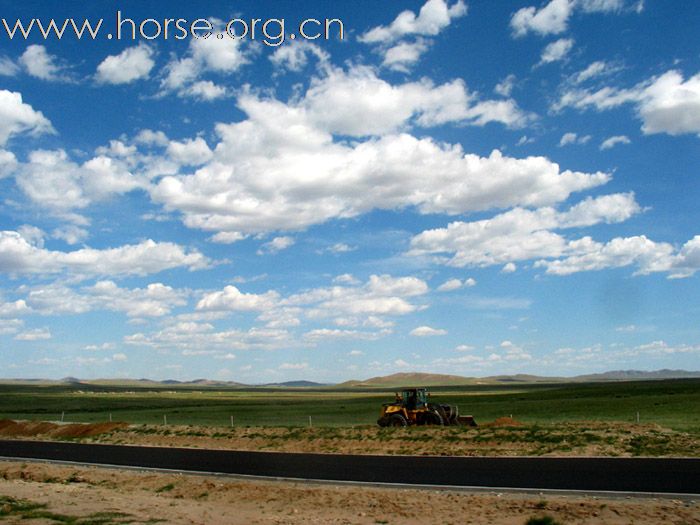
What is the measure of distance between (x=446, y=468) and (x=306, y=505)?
7.96m

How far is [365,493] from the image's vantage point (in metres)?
21.5

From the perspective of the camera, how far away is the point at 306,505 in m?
20.5

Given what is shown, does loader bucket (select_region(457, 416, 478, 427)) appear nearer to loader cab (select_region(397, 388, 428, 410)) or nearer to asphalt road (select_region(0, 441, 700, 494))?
loader cab (select_region(397, 388, 428, 410))

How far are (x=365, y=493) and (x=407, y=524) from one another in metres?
4.09

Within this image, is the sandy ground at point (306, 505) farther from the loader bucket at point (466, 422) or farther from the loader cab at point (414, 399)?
the loader bucket at point (466, 422)

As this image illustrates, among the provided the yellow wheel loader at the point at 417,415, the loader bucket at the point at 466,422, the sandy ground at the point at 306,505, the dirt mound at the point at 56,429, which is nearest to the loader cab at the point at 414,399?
the yellow wheel loader at the point at 417,415

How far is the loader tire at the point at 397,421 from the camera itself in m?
42.8

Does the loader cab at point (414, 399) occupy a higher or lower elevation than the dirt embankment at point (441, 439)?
higher

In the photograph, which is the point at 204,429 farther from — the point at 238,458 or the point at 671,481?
the point at 671,481

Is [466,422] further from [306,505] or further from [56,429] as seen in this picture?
[56,429]

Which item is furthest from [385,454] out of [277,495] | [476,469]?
[277,495]

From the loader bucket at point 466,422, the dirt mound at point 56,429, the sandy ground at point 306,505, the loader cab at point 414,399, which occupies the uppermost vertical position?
the loader cab at point 414,399

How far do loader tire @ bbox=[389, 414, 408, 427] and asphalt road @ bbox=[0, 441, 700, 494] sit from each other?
11.3 meters

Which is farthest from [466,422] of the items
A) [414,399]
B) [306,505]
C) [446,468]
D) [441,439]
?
[306,505]
